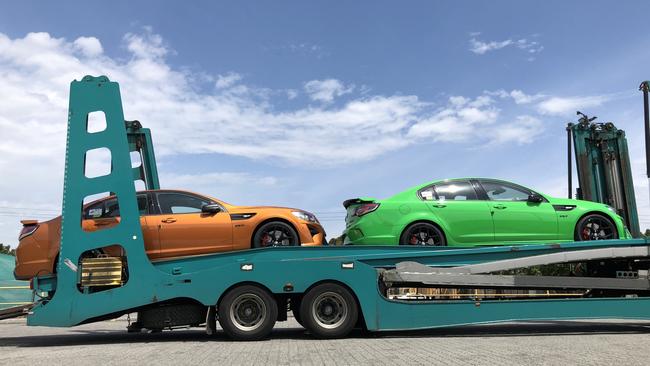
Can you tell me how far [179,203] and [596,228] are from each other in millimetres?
6792

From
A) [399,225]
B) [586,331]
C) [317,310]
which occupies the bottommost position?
[586,331]

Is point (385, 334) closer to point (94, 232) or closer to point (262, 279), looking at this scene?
point (262, 279)

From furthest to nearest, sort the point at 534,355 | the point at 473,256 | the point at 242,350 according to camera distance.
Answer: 1. the point at 473,256
2. the point at 242,350
3. the point at 534,355

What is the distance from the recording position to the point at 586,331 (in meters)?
8.70

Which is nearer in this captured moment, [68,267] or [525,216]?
[68,267]

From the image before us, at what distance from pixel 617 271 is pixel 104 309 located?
8261 millimetres

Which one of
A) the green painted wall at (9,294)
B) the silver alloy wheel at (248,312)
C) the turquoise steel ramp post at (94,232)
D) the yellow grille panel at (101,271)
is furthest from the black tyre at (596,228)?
the green painted wall at (9,294)

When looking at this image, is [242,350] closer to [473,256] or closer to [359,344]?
[359,344]

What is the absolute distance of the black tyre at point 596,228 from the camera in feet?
27.2

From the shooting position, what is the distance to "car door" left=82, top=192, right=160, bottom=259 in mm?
7547

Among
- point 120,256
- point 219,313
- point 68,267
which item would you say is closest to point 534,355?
point 219,313

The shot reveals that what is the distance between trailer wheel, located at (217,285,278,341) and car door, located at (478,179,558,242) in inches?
148

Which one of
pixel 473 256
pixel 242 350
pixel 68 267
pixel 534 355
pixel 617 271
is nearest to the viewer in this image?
pixel 534 355

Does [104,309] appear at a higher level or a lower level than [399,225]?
lower
